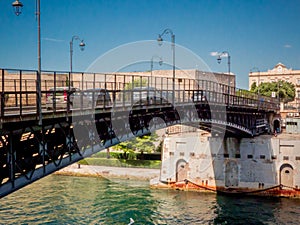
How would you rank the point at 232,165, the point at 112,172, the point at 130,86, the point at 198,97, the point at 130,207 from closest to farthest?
the point at 130,207 → the point at 198,97 → the point at 232,165 → the point at 112,172 → the point at 130,86

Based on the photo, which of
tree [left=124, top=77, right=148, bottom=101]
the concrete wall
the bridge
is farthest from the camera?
the concrete wall

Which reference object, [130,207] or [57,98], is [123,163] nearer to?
[130,207]

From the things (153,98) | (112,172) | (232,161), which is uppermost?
(153,98)

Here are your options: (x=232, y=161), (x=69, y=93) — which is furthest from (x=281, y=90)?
(x=69, y=93)

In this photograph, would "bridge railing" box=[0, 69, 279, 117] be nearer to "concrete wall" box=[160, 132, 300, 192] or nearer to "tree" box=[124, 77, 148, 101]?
"tree" box=[124, 77, 148, 101]

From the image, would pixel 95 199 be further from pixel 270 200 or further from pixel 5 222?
pixel 270 200

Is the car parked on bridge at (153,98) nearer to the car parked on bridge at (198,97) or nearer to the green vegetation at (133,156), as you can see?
the car parked on bridge at (198,97)

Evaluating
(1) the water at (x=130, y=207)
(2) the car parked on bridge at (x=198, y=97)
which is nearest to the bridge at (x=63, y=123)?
(2) the car parked on bridge at (x=198, y=97)

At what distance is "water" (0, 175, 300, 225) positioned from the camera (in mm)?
25734

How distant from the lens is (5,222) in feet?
78.4

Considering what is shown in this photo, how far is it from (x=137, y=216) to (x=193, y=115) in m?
7.22

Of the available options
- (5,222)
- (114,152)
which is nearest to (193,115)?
(5,222)

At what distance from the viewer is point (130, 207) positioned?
93.6 ft

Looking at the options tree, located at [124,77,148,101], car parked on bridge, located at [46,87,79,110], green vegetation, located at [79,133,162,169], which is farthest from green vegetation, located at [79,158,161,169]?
car parked on bridge, located at [46,87,79,110]
